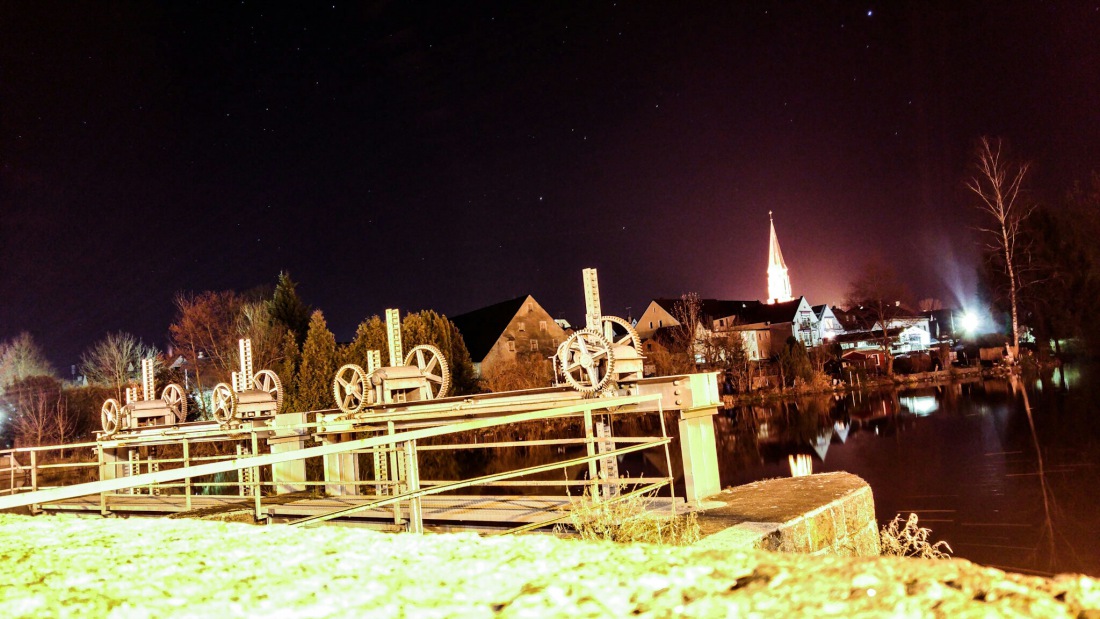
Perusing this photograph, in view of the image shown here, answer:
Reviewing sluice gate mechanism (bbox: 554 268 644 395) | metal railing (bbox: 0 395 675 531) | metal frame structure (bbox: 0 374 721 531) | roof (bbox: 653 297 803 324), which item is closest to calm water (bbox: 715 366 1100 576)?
metal frame structure (bbox: 0 374 721 531)

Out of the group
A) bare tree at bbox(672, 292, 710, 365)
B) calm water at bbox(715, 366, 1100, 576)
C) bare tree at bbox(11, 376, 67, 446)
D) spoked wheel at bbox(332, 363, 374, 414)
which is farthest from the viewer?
bare tree at bbox(672, 292, 710, 365)

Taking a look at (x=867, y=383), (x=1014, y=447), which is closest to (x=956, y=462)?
(x=1014, y=447)

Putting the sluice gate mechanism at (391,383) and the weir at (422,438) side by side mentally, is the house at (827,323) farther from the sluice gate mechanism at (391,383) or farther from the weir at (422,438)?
the sluice gate mechanism at (391,383)

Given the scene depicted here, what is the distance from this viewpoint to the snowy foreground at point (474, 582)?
1.88 m

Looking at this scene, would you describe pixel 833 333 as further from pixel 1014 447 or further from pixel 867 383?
pixel 1014 447

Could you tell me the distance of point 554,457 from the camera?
25938mm

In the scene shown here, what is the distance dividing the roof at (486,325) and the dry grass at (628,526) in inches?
1521

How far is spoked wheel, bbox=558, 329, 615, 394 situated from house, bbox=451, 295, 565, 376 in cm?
3252

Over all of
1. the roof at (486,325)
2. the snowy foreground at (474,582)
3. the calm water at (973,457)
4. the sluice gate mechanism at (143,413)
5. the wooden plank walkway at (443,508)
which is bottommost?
the calm water at (973,457)

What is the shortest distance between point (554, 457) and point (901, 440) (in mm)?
10940

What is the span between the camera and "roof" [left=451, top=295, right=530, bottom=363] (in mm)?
45938

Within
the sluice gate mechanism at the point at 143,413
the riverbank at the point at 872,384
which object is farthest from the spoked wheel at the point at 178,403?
the riverbank at the point at 872,384

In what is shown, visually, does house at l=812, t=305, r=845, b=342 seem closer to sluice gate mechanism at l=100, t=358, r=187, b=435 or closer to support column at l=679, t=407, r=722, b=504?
sluice gate mechanism at l=100, t=358, r=187, b=435

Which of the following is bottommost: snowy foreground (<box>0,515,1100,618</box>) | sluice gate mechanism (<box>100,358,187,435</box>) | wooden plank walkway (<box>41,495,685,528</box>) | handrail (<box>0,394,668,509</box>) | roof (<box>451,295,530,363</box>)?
wooden plank walkway (<box>41,495,685,528</box>)
